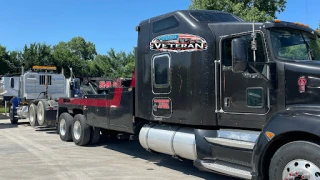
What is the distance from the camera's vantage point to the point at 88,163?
8.15 m

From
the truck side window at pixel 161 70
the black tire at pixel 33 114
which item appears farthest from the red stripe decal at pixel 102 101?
the black tire at pixel 33 114

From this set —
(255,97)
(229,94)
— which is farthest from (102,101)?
(255,97)

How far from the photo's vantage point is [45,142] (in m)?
11.5

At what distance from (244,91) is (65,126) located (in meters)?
7.40

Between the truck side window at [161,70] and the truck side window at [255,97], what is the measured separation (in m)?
1.83

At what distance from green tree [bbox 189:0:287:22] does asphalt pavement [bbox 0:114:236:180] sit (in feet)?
30.6

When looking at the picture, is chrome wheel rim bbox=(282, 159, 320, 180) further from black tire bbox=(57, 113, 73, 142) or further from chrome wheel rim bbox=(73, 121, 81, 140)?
black tire bbox=(57, 113, 73, 142)

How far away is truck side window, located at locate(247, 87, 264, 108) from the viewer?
17.3 ft

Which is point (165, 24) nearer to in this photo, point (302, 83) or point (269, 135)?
point (302, 83)

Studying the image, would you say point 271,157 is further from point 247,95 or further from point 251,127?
point 247,95

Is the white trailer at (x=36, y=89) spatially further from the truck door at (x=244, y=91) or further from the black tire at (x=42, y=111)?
the truck door at (x=244, y=91)

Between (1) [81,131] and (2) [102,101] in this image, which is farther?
(1) [81,131]

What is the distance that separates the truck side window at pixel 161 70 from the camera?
22.2 feet

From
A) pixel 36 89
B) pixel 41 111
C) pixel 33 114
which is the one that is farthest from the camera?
pixel 36 89
